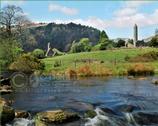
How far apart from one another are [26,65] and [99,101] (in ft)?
111

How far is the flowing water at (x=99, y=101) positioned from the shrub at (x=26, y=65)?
65.5ft

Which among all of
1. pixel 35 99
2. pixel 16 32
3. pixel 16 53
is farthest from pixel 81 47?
pixel 35 99

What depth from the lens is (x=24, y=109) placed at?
27062 mm

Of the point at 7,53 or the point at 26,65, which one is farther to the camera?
the point at 7,53

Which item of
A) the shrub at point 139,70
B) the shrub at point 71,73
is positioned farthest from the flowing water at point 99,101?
the shrub at point 139,70

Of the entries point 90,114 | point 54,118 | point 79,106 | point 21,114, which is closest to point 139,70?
point 79,106

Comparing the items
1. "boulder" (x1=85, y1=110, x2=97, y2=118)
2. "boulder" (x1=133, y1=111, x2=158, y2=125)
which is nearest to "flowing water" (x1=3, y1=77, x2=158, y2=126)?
"boulder" (x1=133, y1=111, x2=158, y2=125)

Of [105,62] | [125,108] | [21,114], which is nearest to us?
[21,114]

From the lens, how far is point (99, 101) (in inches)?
1208

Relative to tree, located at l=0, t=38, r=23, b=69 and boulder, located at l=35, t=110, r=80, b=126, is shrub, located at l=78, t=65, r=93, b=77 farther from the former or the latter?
boulder, located at l=35, t=110, r=80, b=126

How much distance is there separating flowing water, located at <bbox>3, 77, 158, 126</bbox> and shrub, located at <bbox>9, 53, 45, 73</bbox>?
19965mm

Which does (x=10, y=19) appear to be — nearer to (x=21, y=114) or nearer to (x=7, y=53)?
(x=7, y=53)

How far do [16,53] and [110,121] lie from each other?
148ft

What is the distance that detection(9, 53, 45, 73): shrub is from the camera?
61059mm
